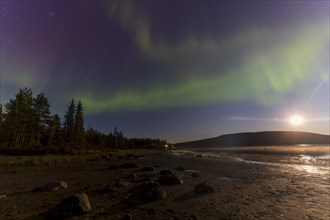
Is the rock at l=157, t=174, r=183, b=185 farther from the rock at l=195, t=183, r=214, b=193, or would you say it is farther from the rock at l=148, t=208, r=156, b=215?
the rock at l=148, t=208, r=156, b=215

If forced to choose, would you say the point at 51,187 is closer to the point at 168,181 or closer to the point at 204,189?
the point at 168,181

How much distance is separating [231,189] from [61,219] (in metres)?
10.8

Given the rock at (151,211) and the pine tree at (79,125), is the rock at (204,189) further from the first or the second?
the pine tree at (79,125)

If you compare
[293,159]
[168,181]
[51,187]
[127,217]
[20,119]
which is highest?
[20,119]

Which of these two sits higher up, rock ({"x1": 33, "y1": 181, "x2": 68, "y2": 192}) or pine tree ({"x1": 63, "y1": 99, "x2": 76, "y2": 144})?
pine tree ({"x1": 63, "y1": 99, "x2": 76, "y2": 144})

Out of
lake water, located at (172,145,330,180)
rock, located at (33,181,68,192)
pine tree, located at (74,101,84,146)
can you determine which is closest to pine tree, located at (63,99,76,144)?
pine tree, located at (74,101,84,146)

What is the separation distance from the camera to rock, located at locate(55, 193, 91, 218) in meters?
8.78

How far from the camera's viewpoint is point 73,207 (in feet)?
29.6

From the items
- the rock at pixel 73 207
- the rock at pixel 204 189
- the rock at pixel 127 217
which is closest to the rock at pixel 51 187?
the rock at pixel 73 207

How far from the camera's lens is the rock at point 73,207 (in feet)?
28.8

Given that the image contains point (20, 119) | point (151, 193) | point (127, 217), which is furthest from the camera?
point (20, 119)

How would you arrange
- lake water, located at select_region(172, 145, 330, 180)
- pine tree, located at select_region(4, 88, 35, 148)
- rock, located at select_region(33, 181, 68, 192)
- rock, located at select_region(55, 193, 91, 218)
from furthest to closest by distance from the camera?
pine tree, located at select_region(4, 88, 35, 148) < lake water, located at select_region(172, 145, 330, 180) < rock, located at select_region(33, 181, 68, 192) < rock, located at select_region(55, 193, 91, 218)

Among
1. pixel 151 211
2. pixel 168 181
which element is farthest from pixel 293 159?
pixel 151 211

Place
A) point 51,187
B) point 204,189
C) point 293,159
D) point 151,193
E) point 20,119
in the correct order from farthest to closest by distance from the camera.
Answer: point 20,119 → point 293,159 → point 204,189 → point 51,187 → point 151,193
